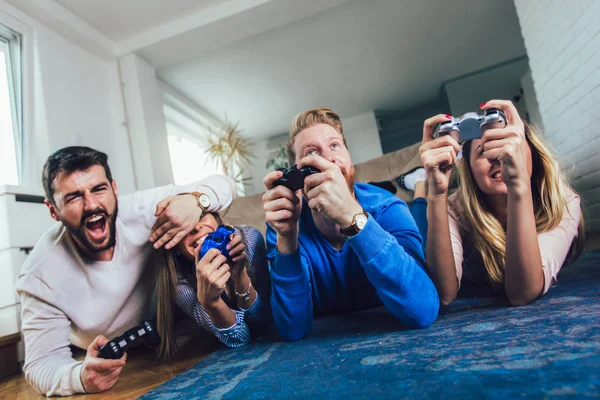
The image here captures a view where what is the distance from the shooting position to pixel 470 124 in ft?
3.30

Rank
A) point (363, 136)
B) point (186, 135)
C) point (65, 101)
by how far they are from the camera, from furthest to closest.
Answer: point (363, 136)
point (186, 135)
point (65, 101)

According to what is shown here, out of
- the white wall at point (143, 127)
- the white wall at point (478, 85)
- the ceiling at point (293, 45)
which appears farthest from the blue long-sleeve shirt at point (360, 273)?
the white wall at point (478, 85)

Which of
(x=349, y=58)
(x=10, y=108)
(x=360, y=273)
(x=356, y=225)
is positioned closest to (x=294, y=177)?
(x=356, y=225)

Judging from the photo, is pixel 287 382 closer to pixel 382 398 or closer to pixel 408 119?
pixel 382 398

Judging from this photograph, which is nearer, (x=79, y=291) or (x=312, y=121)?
(x=312, y=121)

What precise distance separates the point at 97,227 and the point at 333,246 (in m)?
0.93

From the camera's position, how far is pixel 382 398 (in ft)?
2.15

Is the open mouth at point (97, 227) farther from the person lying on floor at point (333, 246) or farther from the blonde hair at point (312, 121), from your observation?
the blonde hair at point (312, 121)

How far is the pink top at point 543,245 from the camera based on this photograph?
1073 millimetres

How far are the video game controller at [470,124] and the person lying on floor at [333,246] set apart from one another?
0.30 meters

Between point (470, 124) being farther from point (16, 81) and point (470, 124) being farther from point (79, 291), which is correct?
point (16, 81)

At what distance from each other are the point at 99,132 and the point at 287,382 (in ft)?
11.0

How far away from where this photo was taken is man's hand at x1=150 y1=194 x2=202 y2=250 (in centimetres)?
133

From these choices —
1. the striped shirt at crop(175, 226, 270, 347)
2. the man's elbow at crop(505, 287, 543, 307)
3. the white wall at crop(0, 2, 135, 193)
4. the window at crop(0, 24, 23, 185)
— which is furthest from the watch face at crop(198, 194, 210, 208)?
the window at crop(0, 24, 23, 185)
